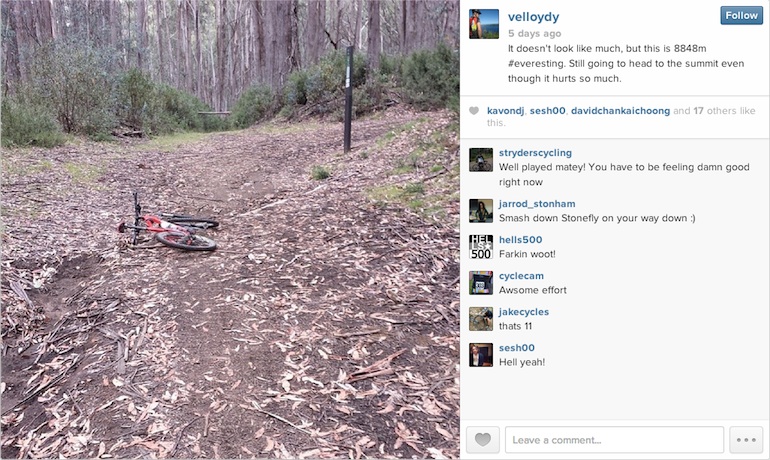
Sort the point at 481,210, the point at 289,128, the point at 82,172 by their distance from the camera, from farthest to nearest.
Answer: the point at 289,128 → the point at 82,172 → the point at 481,210

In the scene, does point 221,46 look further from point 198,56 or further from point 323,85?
point 323,85

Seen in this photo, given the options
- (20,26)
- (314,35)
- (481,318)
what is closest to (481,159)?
(481,318)

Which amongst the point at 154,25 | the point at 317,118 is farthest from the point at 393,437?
the point at 154,25

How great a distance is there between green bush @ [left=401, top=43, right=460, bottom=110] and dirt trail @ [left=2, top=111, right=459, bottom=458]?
7.91 m

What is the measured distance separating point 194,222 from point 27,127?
6.66 meters

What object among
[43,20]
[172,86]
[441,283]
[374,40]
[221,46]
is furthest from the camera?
[221,46]

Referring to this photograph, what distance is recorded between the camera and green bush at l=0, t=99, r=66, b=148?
409 inches

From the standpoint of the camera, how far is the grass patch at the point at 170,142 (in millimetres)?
13761

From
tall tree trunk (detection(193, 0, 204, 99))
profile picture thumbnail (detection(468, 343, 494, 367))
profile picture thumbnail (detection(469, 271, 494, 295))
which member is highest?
tall tree trunk (detection(193, 0, 204, 99))

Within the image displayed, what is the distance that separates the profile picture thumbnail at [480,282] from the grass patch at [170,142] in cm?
1274

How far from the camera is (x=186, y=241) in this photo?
5543 mm

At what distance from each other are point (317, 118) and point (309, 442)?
15.4m

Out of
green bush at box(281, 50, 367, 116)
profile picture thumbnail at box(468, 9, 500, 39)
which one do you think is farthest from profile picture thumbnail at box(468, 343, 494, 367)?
green bush at box(281, 50, 367, 116)

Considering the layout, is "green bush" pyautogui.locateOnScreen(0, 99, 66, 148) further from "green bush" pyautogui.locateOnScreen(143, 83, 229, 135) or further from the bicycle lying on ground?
the bicycle lying on ground
